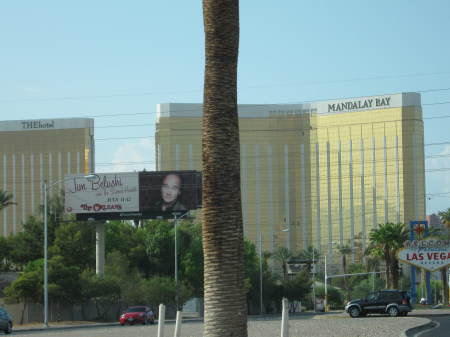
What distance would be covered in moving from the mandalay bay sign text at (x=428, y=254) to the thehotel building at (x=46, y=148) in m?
120

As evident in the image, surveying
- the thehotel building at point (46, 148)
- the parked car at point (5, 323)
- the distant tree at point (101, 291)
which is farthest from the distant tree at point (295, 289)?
the thehotel building at point (46, 148)

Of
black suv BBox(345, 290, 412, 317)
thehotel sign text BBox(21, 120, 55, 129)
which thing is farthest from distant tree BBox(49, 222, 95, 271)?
thehotel sign text BBox(21, 120, 55, 129)

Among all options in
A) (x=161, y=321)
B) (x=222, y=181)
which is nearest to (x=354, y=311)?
(x=161, y=321)

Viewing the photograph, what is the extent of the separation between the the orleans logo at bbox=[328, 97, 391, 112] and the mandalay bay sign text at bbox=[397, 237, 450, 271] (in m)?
106

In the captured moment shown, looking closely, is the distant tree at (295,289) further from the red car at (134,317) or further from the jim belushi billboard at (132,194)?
the red car at (134,317)

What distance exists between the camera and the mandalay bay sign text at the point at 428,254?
78250 mm

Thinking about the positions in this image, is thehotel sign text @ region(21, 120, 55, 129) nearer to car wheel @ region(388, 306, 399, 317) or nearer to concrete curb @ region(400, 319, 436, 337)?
car wheel @ region(388, 306, 399, 317)

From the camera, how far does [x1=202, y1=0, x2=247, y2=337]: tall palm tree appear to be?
15.9 meters

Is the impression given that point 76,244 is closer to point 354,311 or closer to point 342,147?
point 354,311

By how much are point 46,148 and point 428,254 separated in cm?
12804

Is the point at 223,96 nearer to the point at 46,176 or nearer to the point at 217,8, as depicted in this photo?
the point at 217,8

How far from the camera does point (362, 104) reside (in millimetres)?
184625

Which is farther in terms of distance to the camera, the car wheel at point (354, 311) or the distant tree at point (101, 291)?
the distant tree at point (101, 291)

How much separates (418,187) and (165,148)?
53153 millimetres
